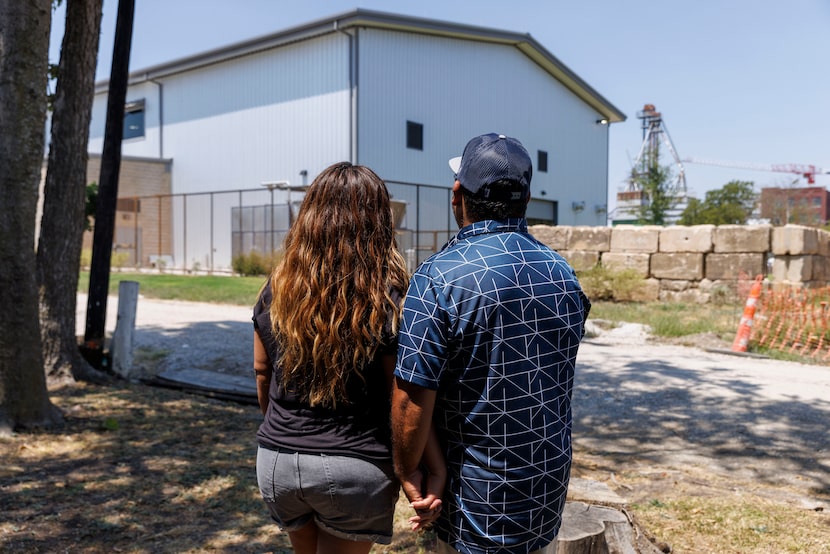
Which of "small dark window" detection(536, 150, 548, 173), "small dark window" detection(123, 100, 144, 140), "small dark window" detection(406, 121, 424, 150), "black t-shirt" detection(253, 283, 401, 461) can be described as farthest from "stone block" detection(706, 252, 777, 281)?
"small dark window" detection(123, 100, 144, 140)

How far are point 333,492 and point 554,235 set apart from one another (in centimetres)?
1699

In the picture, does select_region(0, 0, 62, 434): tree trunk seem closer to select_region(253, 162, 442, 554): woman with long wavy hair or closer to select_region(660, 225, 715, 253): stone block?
select_region(253, 162, 442, 554): woman with long wavy hair

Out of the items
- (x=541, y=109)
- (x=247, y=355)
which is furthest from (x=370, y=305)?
(x=541, y=109)

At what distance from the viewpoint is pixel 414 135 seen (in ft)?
80.7

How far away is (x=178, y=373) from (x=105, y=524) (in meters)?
4.04

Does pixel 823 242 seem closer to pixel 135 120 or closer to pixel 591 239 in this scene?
pixel 591 239

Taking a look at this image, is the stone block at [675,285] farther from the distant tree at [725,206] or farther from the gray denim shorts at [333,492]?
the distant tree at [725,206]

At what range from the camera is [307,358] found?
207cm

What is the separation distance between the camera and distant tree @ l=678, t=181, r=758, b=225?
41188 mm

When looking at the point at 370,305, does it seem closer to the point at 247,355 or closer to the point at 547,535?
the point at 547,535

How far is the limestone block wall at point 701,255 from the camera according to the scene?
1493cm

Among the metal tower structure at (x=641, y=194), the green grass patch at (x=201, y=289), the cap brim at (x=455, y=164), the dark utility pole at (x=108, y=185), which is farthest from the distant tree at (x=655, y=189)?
the cap brim at (x=455, y=164)

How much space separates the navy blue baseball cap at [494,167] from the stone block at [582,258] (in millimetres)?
15828

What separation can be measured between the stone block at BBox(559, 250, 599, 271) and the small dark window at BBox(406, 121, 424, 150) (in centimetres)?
849
